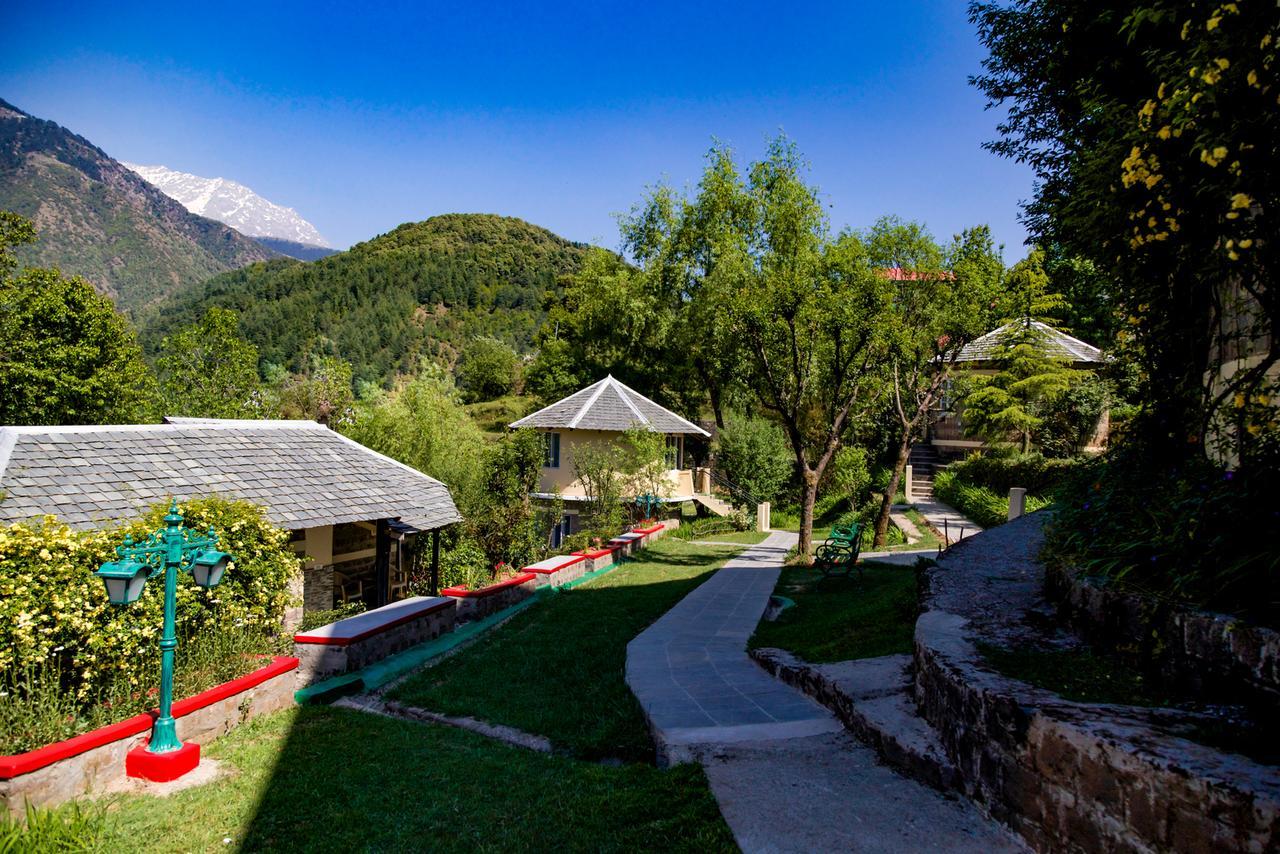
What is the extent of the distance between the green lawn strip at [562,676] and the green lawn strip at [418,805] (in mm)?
627

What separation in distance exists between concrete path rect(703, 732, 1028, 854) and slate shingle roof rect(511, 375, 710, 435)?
65.7ft

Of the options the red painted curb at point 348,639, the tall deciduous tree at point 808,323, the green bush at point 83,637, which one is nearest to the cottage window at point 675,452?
the tall deciduous tree at point 808,323

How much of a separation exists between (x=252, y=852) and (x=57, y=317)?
27.6 metres

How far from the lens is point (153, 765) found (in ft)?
17.5

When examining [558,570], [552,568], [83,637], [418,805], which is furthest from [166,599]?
[558,570]

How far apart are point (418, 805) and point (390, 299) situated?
87.4m

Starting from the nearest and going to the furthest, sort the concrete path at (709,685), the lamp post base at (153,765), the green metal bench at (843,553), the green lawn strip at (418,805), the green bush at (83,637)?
the green lawn strip at (418,805) → the lamp post base at (153,765) → the concrete path at (709,685) → the green bush at (83,637) → the green metal bench at (843,553)

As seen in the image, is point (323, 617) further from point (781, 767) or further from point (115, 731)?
point (781, 767)

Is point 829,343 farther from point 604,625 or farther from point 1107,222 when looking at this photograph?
point 1107,222

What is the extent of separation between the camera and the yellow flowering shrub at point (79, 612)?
18.8ft

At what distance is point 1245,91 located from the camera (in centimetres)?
395

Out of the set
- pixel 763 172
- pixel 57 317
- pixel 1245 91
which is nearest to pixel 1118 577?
pixel 1245 91

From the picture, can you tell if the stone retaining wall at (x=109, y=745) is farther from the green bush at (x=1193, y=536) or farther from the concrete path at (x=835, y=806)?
the green bush at (x=1193, y=536)

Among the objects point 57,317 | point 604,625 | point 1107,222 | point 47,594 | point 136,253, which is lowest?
point 604,625
